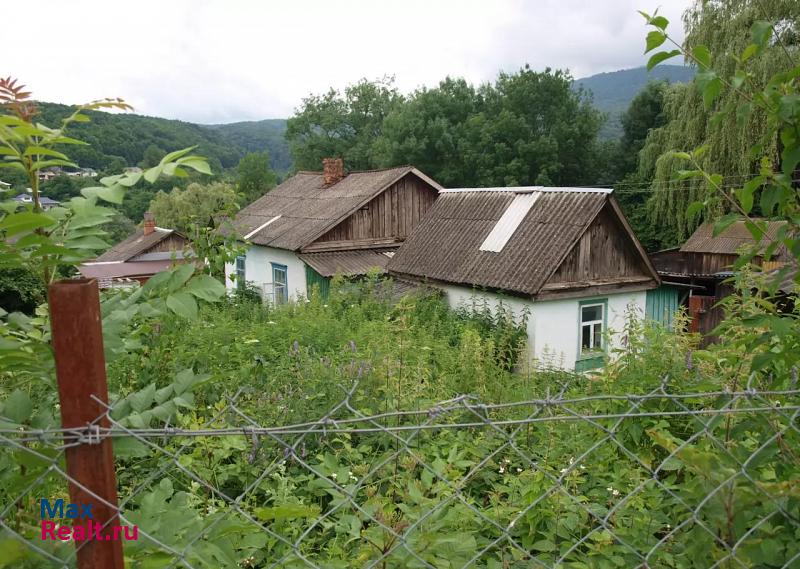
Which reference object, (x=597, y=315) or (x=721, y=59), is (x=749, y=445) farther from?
(x=721, y=59)

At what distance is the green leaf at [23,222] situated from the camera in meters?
1.25

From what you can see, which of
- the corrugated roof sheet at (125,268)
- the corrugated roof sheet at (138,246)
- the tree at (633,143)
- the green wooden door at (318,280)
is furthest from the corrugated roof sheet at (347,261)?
the corrugated roof sheet at (138,246)

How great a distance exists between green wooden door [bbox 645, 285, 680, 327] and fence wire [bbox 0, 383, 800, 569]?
11476 millimetres

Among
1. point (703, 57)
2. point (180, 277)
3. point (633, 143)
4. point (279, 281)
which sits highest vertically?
point (633, 143)

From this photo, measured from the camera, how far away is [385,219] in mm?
19359

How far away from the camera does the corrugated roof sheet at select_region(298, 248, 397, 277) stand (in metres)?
16.6

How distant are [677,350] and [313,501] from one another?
313 cm

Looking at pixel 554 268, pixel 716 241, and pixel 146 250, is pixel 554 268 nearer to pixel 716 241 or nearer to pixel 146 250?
pixel 716 241

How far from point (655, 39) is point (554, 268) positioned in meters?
10.9

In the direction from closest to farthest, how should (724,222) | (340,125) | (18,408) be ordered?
(18,408)
(724,222)
(340,125)

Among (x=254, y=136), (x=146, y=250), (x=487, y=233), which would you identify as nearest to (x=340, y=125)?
(x=146, y=250)

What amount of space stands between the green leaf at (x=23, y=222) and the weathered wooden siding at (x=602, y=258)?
11.9m

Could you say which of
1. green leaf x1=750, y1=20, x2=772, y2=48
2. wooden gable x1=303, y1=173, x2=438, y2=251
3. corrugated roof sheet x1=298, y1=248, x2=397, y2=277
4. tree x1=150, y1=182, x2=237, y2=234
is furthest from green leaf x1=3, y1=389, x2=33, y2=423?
tree x1=150, y1=182, x2=237, y2=234

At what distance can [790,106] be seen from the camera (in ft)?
5.47
